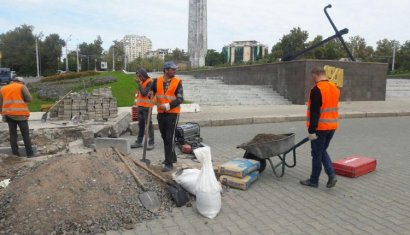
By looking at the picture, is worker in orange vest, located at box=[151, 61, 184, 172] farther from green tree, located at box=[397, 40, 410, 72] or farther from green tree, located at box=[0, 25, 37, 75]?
green tree, located at box=[0, 25, 37, 75]

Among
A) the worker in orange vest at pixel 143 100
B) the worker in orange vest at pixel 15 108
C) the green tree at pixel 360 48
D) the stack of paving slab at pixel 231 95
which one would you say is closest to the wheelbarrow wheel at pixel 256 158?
the worker in orange vest at pixel 143 100

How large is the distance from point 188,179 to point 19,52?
80.6 metres

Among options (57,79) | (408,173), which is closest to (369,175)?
(408,173)

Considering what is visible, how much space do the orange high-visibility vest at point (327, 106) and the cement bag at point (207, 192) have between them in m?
1.79

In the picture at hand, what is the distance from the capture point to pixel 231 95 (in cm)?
2027

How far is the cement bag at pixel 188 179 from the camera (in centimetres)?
463

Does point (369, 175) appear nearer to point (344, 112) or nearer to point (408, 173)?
point (408, 173)

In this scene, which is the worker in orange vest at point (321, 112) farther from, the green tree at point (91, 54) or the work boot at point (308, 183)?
the green tree at point (91, 54)

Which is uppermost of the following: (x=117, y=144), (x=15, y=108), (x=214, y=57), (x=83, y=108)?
(x=214, y=57)

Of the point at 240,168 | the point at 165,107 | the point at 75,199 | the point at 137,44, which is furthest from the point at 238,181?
the point at 137,44

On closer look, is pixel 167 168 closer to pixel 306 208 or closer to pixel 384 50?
pixel 306 208

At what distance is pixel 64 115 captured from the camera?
10.9 meters

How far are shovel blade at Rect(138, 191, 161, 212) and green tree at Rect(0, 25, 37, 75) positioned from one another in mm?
78469

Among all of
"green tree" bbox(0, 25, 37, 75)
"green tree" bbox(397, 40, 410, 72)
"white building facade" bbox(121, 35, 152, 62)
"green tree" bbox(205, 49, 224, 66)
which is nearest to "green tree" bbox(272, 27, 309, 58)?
"green tree" bbox(397, 40, 410, 72)
